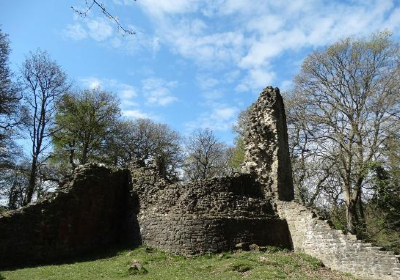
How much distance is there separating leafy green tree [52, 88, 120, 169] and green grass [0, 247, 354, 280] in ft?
62.5

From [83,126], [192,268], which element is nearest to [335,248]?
[192,268]

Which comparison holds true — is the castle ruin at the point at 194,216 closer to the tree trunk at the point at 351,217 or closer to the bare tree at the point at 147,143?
the tree trunk at the point at 351,217

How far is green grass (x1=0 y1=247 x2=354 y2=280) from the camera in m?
11.0

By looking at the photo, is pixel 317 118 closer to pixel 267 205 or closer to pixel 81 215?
pixel 267 205

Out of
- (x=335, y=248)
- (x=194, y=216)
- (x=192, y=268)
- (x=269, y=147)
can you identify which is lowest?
(x=192, y=268)

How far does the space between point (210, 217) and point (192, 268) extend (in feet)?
8.66

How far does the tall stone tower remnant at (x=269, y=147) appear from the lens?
16859 mm

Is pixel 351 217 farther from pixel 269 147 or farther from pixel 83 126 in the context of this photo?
pixel 83 126

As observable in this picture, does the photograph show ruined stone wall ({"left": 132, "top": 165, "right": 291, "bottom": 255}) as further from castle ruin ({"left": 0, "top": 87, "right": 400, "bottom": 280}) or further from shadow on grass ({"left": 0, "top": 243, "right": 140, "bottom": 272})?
shadow on grass ({"left": 0, "top": 243, "right": 140, "bottom": 272})

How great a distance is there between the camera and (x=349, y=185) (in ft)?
70.7

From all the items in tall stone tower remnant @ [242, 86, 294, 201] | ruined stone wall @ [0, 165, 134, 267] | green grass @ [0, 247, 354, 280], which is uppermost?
tall stone tower remnant @ [242, 86, 294, 201]

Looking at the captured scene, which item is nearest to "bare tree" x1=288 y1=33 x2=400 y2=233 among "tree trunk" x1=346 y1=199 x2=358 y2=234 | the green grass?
"tree trunk" x1=346 y1=199 x2=358 y2=234

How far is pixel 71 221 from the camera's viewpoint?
1562 centimetres

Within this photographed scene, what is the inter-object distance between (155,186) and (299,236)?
6.71 m
